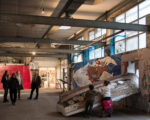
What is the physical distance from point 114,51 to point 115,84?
3872 mm

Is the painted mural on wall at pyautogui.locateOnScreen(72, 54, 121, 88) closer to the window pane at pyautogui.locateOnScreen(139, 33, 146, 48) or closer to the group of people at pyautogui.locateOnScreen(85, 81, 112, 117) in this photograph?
the window pane at pyautogui.locateOnScreen(139, 33, 146, 48)

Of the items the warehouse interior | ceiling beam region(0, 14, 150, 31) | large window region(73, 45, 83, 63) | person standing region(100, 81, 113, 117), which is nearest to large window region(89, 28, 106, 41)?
the warehouse interior

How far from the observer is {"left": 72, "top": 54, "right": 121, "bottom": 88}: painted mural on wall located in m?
11.4

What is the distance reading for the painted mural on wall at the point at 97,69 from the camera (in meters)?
11.4

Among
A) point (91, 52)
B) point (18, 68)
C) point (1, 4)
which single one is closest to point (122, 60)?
point (91, 52)

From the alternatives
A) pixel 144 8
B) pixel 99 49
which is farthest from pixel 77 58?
pixel 144 8

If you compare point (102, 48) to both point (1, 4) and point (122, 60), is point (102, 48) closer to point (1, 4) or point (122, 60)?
point (122, 60)

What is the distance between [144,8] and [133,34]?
147 cm

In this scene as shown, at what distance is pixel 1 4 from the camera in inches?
395

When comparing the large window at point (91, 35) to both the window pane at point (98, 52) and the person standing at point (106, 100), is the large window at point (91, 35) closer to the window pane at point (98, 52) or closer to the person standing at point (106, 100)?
the window pane at point (98, 52)

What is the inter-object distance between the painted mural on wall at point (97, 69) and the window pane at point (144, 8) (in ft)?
8.27

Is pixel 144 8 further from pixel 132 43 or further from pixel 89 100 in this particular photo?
pixel 89 100

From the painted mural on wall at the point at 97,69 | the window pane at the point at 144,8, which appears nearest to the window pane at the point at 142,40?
the window pane at the point at 144,8

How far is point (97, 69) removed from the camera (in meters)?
13.8
